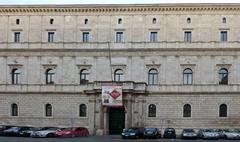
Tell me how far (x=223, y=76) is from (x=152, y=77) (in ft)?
28.2

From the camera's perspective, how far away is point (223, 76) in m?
61.7

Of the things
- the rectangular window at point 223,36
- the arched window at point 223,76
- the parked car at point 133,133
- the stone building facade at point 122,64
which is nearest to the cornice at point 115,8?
the stone building facade at point 122,64

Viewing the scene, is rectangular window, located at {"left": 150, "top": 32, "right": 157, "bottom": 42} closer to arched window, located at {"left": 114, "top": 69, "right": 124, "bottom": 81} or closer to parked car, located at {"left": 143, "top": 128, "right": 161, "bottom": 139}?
arched window, located at {"left": 114, "top": 69, "right": 124, "bottom": 81}

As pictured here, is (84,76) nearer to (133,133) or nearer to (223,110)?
(133,133)

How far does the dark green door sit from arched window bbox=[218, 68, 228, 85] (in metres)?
12.4

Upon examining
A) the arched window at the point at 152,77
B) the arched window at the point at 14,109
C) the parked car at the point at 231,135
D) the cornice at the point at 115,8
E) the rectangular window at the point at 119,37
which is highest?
the cornice at the point at 115,8

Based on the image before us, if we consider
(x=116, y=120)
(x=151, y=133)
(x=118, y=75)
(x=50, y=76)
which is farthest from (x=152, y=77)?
(x=50, y=76)

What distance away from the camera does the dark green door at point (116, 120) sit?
61.9m

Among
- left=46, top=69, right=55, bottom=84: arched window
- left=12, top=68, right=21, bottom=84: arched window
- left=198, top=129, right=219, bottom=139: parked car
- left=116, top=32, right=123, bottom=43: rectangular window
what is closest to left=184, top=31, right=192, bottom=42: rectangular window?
left=116, top=32, right=123, bottom=43: rectangular window

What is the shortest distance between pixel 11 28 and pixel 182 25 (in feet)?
70.7

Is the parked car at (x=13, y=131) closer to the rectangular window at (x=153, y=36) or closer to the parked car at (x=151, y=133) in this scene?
the parked car at (x=151, y=133)

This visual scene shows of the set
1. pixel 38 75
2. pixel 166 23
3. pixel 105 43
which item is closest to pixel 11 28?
pixel 38 75

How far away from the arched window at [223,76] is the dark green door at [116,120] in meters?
12.4

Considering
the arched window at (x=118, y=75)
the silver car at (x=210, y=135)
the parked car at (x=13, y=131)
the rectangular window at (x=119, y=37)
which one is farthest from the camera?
the rectangular window at (x=119, y=37)
